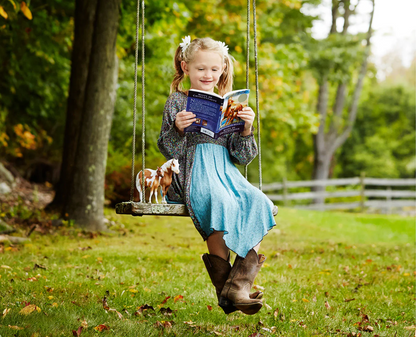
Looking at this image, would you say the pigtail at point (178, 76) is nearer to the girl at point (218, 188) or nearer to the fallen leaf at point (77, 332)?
the girl at point (218, 188)

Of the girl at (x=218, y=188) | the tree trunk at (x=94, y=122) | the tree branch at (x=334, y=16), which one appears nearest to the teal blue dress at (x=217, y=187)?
the girl at (x=218, y=188)

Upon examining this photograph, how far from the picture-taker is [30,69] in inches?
373

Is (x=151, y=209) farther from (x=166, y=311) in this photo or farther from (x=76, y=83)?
(x=76, y=83)

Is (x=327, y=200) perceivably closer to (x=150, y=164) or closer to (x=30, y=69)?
(x=150, y=164)

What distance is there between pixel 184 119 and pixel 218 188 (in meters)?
0.45

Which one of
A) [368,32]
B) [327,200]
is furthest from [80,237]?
[327,200]

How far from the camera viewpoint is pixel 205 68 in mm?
3150

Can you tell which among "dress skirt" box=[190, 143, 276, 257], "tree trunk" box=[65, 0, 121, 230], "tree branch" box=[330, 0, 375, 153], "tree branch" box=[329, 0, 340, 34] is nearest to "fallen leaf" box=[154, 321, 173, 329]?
"dress skirt" box=[190, 143, 276, 257]

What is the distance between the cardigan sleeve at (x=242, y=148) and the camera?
10.1 feet

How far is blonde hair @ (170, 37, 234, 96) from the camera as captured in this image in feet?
10.3

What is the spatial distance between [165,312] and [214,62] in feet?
5.57

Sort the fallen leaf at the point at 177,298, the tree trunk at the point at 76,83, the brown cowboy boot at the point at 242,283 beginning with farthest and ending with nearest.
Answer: the tree trunk at the point at 76,83 < the fallen leaf at the point at 177,298 < the brown cowboy boot at the point at 242,283

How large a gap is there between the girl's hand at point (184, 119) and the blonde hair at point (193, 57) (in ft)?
1.24

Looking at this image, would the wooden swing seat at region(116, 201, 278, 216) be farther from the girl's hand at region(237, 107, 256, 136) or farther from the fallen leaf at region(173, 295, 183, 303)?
the fallen leaf at region(173, 295, 183, 303)
